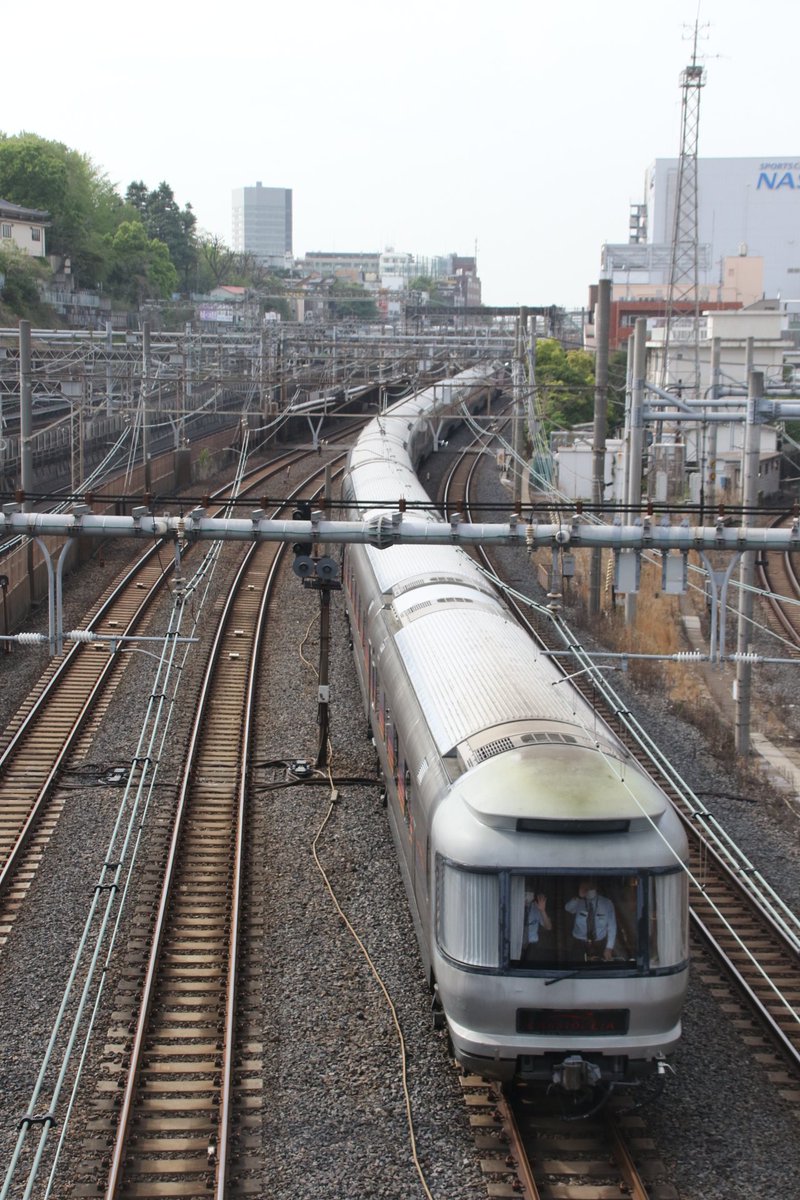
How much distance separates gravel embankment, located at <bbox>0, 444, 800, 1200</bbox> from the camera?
772cm

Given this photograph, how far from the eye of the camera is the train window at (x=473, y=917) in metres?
7.71

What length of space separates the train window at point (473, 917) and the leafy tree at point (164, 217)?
96.0 metres

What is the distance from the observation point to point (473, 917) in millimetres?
7785

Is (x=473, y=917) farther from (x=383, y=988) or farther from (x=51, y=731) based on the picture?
(x=51, y=731)

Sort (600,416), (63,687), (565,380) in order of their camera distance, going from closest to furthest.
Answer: (63,687)
(600,416)
(565,380)

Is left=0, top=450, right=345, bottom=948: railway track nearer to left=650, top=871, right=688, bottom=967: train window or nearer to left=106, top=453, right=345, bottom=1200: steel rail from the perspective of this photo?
left=106, top=453, right=345, bottom=1200: steel rail

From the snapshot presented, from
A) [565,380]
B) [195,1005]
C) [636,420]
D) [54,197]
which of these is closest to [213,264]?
[54,197]

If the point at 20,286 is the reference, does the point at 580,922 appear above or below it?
below

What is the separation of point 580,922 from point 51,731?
948 cm

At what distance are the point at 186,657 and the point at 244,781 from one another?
4.90 m

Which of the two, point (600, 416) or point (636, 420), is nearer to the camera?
Result: point (636, 420)

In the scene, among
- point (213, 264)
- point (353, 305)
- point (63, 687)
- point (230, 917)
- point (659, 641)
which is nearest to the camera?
point (230, 917)

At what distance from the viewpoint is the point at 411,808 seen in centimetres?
998

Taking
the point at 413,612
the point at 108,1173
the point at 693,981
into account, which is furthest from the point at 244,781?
the point at 108,1173
